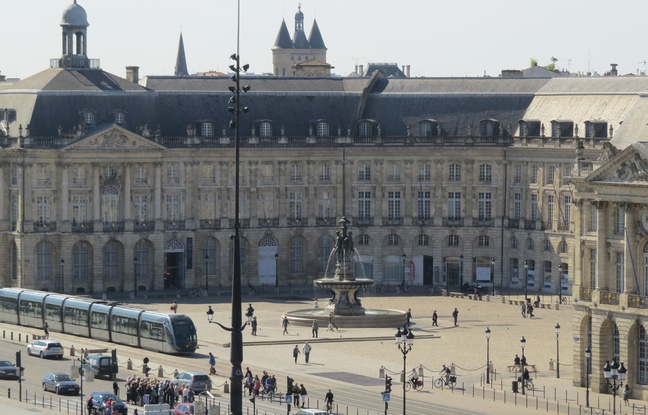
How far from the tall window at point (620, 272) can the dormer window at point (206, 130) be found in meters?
66.2

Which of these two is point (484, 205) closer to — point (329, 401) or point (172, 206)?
→ point (172, 206)

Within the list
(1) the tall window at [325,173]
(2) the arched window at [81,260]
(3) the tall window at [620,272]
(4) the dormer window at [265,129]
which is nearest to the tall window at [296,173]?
(1) the tall window at [325,173]

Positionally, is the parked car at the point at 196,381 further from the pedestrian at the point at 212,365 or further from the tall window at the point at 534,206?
the tall window at the point at 534,206

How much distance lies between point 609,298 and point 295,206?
219 feet

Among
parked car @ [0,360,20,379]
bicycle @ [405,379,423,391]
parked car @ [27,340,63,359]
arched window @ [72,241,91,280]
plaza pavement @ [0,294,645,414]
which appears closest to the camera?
bicycle @ [405,379,423,391]

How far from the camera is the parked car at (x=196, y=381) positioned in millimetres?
113625

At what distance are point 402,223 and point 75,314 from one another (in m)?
46.5

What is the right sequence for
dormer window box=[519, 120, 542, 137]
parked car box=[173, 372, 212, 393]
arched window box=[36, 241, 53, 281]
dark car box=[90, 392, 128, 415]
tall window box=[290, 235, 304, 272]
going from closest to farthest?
1. dark car box=[90, 392, 128, 415]
2. parked car box=[173, 372, 212, 393]
3. arched window box=[36, 241, 53, 281]
4. dormer window box=[519, 120, 542, 137]
5. tall window box=[290, 235, 304, 272]

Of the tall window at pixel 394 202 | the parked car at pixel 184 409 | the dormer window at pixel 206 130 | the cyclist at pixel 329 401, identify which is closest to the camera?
the parked car at pixel 184 409

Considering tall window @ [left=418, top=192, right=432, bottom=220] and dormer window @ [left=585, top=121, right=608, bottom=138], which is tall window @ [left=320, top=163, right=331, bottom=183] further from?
dormer window @ [left=585, top=121, right=608, bottom=138]

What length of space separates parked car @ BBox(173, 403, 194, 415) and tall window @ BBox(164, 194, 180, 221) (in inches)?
2797

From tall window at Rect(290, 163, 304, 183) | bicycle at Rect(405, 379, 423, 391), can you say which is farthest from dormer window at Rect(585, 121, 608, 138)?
bicycle at Rect(405, 379, 423, 391)

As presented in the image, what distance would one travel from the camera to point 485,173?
589 ft

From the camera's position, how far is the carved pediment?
170 metres
